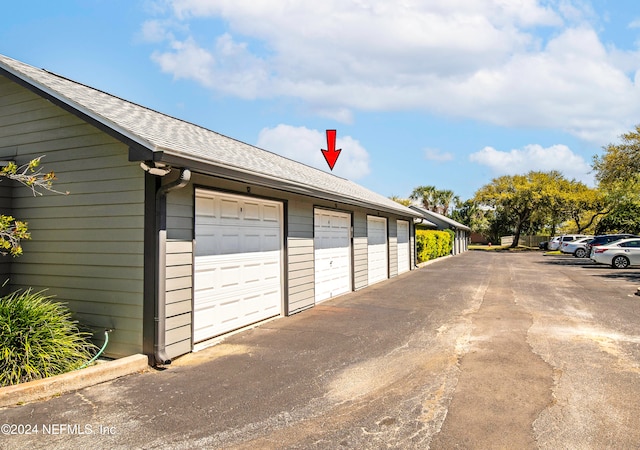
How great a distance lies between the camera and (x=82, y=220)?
6.08 m

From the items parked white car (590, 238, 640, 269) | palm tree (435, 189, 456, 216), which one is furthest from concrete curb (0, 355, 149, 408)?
palm tree (435, 189, 456, 216)

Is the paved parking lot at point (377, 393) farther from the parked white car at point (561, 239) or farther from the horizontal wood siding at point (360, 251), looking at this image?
the parked white car at point (561, 239)

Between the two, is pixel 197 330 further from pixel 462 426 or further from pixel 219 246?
pixel 462 426

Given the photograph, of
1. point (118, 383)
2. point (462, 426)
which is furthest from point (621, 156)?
point (118, 383)

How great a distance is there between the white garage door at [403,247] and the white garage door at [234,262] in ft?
36.2

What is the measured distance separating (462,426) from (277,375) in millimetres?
2280

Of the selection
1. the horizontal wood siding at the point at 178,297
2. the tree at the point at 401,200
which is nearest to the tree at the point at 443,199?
the tree at the point at 401,200

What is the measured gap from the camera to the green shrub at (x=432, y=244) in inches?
1005

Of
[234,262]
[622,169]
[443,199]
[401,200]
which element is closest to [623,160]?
[622,169]

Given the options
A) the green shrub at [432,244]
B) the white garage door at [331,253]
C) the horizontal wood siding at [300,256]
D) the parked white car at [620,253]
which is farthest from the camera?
the green shrub at [432,244]

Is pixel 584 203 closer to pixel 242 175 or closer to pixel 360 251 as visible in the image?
pixel 360 251

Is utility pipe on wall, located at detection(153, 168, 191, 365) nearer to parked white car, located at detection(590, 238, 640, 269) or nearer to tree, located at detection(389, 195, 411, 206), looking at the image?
parked white car, located at detection(590, 238, 640, 269)

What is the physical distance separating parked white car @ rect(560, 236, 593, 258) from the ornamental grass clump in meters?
32.9

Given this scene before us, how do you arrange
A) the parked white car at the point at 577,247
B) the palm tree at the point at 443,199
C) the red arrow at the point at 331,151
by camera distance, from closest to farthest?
the red arrow at the point at 331,151 → the parked white car at the point at 577,247 → the palm tree at the point at 443,199
